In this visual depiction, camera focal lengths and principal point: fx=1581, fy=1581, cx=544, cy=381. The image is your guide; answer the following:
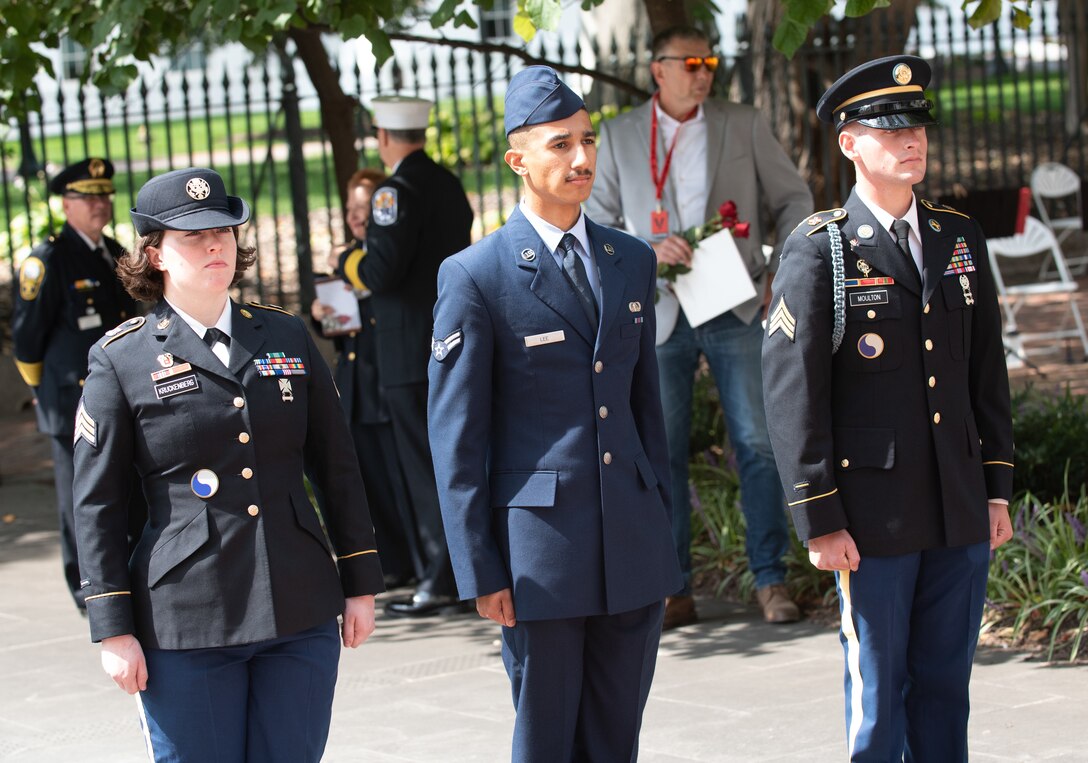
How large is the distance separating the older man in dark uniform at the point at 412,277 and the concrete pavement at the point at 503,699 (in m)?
0.39

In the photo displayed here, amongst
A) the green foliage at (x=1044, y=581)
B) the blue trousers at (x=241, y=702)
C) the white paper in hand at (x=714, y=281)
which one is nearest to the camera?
the blue trousers at (x=241, y=702)

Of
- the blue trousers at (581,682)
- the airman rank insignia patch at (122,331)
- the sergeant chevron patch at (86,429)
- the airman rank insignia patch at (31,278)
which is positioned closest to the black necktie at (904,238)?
the blue trousers at (581,682)

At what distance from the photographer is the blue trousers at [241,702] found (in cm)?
359

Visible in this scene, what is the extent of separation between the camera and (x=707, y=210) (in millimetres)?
6586

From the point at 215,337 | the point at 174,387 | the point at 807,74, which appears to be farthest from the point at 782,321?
the point at 807,74

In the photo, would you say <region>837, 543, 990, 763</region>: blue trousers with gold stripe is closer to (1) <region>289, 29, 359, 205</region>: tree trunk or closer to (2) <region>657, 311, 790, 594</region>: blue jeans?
(2) <region>657, 311, 790, 594</region>: blue jeans

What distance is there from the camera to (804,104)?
1128cm

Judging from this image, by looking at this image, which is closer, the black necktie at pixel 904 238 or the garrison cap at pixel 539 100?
the garrison cap at pixel 539 100

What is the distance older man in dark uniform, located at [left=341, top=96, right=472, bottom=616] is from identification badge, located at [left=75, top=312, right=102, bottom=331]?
123cm

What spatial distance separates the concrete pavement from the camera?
514 centimetres

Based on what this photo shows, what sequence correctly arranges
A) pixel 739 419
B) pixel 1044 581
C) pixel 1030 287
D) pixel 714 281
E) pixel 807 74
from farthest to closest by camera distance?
pixel 1030 287 → pixel 807 74 → pixel 739 419 → pixel 714 281 → pixel 1044 581

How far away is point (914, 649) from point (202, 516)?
1869mm

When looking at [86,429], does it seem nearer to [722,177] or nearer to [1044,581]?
[722,177]

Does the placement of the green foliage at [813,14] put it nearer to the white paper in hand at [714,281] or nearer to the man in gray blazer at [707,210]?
the man in gray blazer at [707,210]
